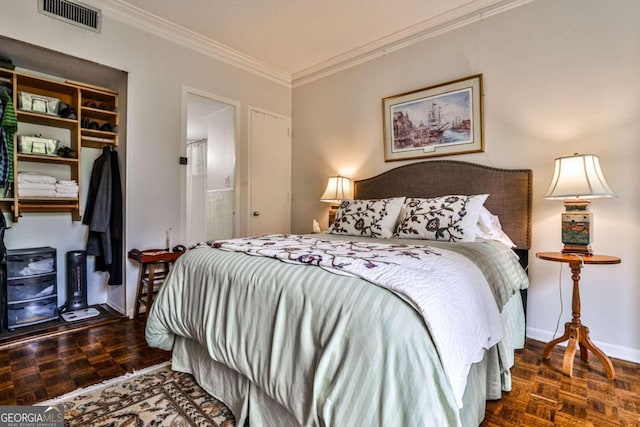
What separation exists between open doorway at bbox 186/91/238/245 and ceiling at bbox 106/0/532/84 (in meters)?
0.66

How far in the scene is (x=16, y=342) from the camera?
2.29m

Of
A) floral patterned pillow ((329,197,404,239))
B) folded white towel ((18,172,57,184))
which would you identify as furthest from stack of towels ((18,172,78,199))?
floral patterned pillow ((329,197,404,239))

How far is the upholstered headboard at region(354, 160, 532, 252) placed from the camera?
2.45m

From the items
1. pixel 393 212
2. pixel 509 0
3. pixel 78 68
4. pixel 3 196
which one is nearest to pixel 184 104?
pixel 78 68

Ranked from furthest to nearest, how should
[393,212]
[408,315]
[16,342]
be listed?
1. [393,212]
2. [16,342]
3. [408,315]

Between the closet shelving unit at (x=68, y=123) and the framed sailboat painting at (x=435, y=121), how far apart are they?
2680mm

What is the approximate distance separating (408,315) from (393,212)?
1.75 metres

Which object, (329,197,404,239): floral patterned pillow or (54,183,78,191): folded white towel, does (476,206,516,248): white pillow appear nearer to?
(329,197,404,239): floral patterned pillow

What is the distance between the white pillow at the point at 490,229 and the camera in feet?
7.81

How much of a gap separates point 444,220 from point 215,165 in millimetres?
3190

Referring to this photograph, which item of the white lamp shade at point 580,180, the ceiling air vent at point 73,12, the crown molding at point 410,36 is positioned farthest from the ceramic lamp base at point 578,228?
the ceiling air vent at point 73,12

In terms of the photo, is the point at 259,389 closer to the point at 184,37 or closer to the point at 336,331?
the point at 336,331

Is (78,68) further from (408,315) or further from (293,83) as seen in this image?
(408,315)

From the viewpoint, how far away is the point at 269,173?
161 inches
